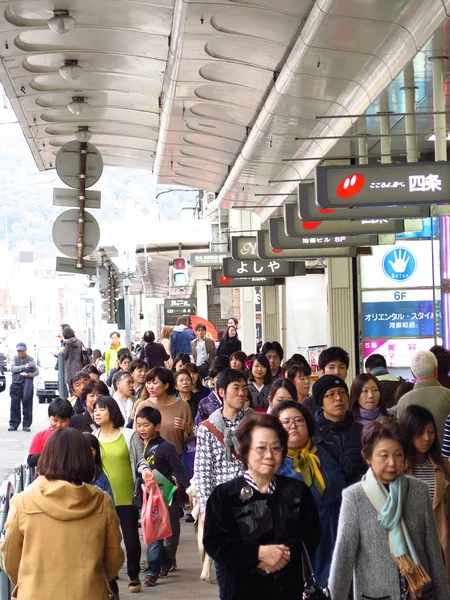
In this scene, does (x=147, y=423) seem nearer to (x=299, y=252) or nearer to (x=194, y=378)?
(x=194, y=378)

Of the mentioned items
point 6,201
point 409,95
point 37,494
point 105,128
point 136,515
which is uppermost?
point 6,201

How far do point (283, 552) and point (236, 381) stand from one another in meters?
3.32

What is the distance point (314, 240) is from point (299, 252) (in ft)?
7.69

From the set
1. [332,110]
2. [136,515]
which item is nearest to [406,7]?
[332,110]

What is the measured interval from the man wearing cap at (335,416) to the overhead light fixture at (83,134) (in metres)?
9.88

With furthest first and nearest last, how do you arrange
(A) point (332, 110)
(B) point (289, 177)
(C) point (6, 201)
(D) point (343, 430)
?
1. (C) point (6, 201)
2. (B) point (289, 177)
3. (A) point (332, 110)
4. (D) point (343, 430)

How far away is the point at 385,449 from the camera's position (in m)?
5.46

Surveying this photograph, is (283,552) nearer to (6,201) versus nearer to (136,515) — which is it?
(136,515)

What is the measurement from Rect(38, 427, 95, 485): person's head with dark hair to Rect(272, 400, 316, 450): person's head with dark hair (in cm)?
157

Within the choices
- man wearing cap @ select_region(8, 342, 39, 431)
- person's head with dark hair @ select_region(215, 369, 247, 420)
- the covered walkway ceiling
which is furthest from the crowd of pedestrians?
man wearing cap @ select_region(8, 342, 39, 431)

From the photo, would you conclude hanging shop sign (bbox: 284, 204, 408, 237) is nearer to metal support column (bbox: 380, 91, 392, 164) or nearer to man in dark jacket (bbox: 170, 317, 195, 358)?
metal support column (bbox: 380, 91, 392, 164)

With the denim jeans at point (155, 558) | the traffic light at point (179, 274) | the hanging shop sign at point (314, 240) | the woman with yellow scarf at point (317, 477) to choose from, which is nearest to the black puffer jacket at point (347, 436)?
the woman with yellow scarf at point (317, 477)

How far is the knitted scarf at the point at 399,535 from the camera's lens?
5230 mm

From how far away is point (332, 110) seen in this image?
456 inches
